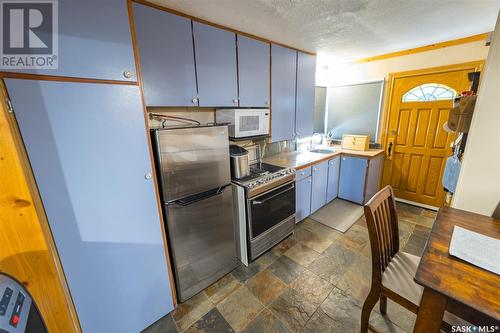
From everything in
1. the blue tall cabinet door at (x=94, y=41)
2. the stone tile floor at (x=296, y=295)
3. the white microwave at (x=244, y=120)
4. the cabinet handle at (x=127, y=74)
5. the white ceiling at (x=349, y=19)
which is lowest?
the stone tile floor at (x=296, y=295)

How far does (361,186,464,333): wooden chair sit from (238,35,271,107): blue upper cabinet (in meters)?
1.55

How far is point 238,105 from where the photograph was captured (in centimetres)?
206

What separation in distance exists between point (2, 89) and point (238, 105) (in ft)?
5.19

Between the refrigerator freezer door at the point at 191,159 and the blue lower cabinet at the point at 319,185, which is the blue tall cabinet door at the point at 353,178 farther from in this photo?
the refrigerator freezer door at the point at 191,159

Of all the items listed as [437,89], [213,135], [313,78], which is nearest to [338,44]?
[313,78]

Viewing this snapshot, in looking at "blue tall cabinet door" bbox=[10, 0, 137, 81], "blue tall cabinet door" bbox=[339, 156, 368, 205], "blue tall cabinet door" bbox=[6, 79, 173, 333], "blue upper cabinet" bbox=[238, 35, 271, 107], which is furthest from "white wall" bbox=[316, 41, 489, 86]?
"blue tall cabinet door" bbox=[6, 79, 173, 333]

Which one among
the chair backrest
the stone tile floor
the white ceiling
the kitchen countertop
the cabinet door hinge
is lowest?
the stone tile floor

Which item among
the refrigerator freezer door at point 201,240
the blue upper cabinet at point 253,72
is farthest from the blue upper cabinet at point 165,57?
the refrigerator freezer door at point 201,240

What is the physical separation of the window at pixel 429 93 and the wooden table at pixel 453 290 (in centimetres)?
277

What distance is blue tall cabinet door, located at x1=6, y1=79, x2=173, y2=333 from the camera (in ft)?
3.14

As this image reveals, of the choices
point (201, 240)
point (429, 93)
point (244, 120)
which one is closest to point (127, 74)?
point (244, 120)

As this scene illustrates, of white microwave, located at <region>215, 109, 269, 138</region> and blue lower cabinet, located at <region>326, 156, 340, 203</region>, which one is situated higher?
white microwave, located at <region>215, 109, 269, 138</region>

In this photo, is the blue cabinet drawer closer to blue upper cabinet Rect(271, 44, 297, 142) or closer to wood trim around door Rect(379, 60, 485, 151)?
blue upper cabinet Rect(271, 44, 297, 142)

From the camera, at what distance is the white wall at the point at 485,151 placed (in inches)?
48.4
